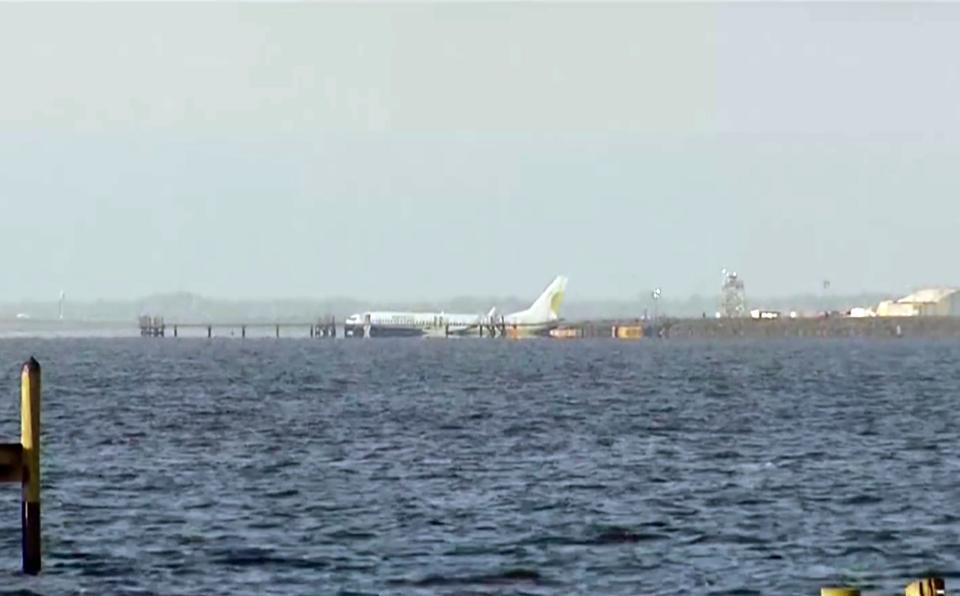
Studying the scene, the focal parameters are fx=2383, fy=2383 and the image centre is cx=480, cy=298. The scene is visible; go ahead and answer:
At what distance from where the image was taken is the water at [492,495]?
34719mm

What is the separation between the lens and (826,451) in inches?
2338

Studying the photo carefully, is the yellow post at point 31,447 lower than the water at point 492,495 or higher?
higher

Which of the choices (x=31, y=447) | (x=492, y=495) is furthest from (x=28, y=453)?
(x=492, y=495)

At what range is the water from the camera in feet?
114

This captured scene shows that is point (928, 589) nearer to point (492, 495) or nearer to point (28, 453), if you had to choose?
point (28, 453)

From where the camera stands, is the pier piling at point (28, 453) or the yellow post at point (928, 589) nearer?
the yellow post at point (928, 589)

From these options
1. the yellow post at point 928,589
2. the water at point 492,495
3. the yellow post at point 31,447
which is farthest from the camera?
the water at point 492,495

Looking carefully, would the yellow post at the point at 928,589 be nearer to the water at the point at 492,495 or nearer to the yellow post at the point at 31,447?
the water at the point at 492,495

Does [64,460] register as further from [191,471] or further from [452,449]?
[452,449]

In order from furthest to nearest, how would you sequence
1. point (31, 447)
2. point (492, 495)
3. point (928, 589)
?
point (492, 495), point (31, 447), point (928, 589)

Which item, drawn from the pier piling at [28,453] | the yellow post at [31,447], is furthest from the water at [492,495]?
the pier piling at [28,453]

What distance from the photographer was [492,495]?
46188 millimetres

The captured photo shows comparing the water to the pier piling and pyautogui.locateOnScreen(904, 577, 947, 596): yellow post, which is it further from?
pyautogui.locateOnScreen(904, 577, 947, 596): yellow post

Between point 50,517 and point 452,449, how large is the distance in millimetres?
19177
